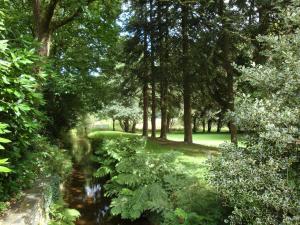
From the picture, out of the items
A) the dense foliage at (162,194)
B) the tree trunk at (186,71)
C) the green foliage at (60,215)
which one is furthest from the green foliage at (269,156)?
the tree trunk at (186,71)

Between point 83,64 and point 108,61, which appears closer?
point 83,64

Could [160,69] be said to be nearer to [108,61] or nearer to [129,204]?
[108,61]

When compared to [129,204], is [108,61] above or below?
above

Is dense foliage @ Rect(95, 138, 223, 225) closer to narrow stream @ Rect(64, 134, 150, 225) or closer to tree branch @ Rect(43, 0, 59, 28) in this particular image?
narrow stream @ Rect(64, 134, 150, 225)

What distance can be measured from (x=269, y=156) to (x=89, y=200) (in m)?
8.07

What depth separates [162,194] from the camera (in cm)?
766

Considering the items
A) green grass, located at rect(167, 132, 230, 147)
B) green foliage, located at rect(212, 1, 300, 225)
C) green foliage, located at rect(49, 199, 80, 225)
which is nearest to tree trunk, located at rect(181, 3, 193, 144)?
green grass, located at rect(167, 132, 230, 147)

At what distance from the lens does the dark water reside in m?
9.13

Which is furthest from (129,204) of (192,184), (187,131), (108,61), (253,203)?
(108,61)

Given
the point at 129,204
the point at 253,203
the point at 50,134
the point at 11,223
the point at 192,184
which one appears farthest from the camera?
the point at 50,134

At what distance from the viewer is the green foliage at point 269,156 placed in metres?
4.52

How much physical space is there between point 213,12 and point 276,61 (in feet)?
30.2

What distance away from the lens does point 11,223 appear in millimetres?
5402

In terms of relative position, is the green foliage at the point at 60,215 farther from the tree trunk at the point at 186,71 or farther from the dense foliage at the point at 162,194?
the tree trunk at the point at 186,71
